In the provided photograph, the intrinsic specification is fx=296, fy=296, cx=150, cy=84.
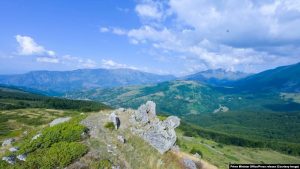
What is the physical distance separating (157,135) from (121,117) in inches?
337

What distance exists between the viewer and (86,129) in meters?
48.9

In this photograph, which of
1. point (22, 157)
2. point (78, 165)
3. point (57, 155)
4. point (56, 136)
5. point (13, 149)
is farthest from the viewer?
point (56, 136)

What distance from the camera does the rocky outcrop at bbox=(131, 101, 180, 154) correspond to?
170 feet

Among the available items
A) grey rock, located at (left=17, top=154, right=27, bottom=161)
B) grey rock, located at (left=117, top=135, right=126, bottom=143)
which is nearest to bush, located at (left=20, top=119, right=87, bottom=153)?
grey rock, located at (left=17, top=154, right=27, bottom=161)

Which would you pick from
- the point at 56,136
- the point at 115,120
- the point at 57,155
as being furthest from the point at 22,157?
the point at 115,120

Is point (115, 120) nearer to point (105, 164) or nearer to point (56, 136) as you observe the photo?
point (56, 136)

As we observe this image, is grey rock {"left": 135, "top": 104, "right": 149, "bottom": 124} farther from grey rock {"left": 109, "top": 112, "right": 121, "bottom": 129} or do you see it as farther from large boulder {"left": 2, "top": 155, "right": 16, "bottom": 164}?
large boulder {"left": 2, "top": 155, "right": 16, "bottom": 164}

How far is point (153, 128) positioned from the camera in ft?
180

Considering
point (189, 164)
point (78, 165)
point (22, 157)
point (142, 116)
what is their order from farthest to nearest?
point (142, 116) → point (189, 164) → point (78, 165) → point (22, 157)

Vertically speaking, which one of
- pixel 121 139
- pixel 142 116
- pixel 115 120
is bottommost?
pixel 121 139

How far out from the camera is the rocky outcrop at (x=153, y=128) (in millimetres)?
51716

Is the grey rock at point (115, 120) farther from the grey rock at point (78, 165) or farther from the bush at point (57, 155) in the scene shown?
the grey rock at point (78, 165)

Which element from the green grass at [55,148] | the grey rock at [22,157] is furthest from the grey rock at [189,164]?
the grey rock at [22,157]

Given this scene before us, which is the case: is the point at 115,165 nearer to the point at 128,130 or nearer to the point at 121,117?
the point at 128,130
